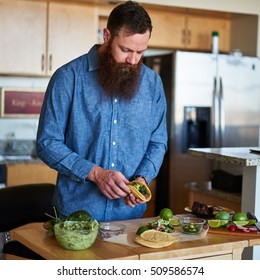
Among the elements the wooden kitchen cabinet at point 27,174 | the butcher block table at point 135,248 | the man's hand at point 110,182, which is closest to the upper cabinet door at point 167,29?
the wooden kitchen cabinet at point 27,174

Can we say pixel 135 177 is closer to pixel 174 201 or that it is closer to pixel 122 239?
pixel 122 239

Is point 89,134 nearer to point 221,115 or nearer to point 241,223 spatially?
point 241,223

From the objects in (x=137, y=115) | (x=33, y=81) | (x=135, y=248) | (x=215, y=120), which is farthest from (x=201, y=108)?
(x=135, y=248)

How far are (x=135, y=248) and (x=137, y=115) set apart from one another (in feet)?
2.19

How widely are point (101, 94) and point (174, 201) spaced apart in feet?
9.05

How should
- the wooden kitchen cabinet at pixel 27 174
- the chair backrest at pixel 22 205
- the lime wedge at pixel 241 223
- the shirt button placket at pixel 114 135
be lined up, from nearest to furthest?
the lime wedge at pixel 241 223 → the shirt button placket at pixel 114 135 → the chair backrest at pixel 22 205 → the wooden kitchen cabinet at pixel 27 174

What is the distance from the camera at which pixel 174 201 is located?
16.1 ft

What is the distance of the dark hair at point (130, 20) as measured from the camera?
217 cm

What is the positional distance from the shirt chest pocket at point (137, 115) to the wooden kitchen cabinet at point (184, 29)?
3054 mm

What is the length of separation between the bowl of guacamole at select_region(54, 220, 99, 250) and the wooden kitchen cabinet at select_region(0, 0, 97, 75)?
9.61 ft

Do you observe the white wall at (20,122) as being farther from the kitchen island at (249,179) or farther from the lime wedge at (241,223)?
the lime wedge at (241,223)

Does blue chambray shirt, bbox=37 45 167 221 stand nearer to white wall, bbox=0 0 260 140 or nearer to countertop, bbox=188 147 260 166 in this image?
countertop, bbox=188 147 260 166

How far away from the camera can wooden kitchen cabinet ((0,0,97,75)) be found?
14.9 ft
